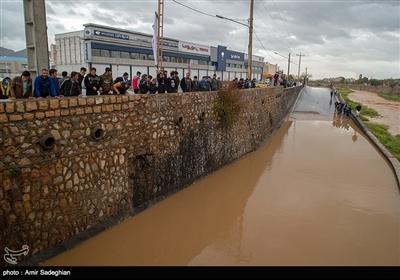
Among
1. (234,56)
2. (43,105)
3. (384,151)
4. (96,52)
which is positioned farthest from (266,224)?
(234,56)

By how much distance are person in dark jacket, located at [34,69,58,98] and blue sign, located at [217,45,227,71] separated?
5303 cm

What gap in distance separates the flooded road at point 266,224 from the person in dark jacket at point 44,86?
3.04m

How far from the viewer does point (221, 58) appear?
5706cm

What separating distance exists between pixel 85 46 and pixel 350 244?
35.6 m

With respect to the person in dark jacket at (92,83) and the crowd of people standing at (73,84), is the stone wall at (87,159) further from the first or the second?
the person in dark jacket at (92,83)

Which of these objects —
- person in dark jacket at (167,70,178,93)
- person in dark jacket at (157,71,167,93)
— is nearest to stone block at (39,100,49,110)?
person in dark jacket at (157,71,167,93)

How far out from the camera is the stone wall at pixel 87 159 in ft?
14.7

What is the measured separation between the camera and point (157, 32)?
11891mm

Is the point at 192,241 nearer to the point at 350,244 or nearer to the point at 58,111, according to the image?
the point at 350,244

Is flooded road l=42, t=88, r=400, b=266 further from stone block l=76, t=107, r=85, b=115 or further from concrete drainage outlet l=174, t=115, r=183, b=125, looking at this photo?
stone block l=76, t=107, r=85, b=115

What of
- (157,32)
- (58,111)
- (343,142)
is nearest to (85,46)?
(157,32)

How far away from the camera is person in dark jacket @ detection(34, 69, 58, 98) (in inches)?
219

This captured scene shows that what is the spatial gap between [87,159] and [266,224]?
14.2 feet

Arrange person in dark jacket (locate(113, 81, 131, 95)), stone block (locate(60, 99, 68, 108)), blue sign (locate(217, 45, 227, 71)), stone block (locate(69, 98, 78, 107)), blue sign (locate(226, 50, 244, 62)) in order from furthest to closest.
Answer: blue sign (locate(226, 50, 244, 62)) → blue sign (locate(217, 45, 227, 71)) → person in dark jacket (locate(113, 81, 131, 95)) → stone block (locate(69, 98, 78, 107)) → stone block (locate(60, 99, 68, 108))
